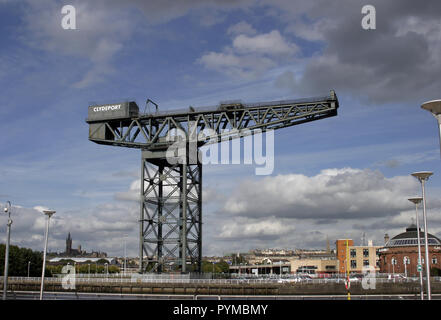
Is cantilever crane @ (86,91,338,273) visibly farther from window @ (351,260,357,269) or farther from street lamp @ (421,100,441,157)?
window @ (351,260,357,269)

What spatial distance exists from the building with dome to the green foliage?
3234 inches

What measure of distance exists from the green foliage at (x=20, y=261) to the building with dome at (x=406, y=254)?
270 ft

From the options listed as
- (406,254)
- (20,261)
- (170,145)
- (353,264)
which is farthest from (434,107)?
(353,264)

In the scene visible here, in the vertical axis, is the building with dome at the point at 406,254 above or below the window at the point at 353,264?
above

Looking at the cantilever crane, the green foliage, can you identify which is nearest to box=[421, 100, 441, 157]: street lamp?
the cantilever crane

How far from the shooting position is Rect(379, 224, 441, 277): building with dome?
334 ft

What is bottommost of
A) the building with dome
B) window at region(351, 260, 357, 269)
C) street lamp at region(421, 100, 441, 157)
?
window at region(351, 260, 357, 269)

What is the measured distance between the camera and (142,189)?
61.9 meters

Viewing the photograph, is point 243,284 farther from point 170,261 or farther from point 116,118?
point 116,118

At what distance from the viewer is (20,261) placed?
108688 millimetres

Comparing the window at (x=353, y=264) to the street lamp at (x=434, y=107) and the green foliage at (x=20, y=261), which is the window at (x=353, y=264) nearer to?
the green foliage at (x=20, y=261)

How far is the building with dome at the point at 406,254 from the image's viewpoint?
102 meters

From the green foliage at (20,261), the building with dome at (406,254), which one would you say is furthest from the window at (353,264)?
the green foliage at (20,261)

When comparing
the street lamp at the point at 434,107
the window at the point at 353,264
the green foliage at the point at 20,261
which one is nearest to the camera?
the street lamp at the point at 434,107
